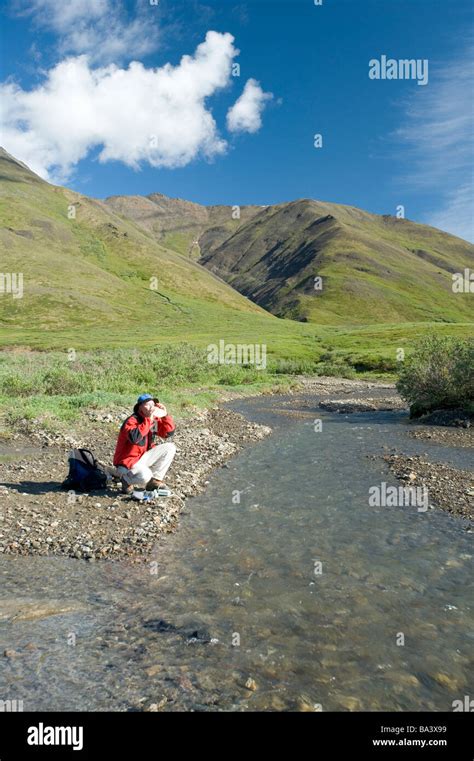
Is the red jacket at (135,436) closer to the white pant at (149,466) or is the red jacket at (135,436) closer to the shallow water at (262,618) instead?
the white pant at (149,466)

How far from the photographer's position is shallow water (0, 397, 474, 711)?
6551mm

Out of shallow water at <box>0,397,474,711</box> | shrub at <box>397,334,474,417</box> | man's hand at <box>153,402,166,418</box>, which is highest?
shrub at <box>397,334,474,417</box>

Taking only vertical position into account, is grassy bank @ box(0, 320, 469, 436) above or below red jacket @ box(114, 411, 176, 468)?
above

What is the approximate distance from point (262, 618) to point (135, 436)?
6415mm

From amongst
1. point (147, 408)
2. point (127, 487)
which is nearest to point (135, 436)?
point (147, 408)

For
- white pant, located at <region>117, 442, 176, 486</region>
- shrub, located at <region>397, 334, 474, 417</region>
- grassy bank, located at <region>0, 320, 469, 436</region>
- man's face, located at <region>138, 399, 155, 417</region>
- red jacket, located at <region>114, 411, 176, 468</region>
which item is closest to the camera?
man's face, located at <region>138, 399, 155, 417</region>

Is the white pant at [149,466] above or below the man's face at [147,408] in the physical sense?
below

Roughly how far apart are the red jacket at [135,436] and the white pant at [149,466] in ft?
0.54

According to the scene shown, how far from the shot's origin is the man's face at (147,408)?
13.2 m

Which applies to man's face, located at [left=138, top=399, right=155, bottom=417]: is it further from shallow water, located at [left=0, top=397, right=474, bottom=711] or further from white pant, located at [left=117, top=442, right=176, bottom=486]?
shallow water, located at [left=0, top=397, right=474, bottom=711]

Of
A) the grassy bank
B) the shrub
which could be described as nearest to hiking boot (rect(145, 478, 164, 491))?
the grassy bank

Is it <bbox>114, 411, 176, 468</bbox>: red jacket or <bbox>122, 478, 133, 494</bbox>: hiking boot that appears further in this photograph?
<bbox>122, 478, 133, 494</bbox>: hiking boot

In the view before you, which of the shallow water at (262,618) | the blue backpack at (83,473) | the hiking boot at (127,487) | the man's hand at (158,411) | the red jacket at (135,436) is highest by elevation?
the man's hand at (158,411)

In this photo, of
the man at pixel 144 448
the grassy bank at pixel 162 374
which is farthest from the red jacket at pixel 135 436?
the grassy bank at pixel 162 374
